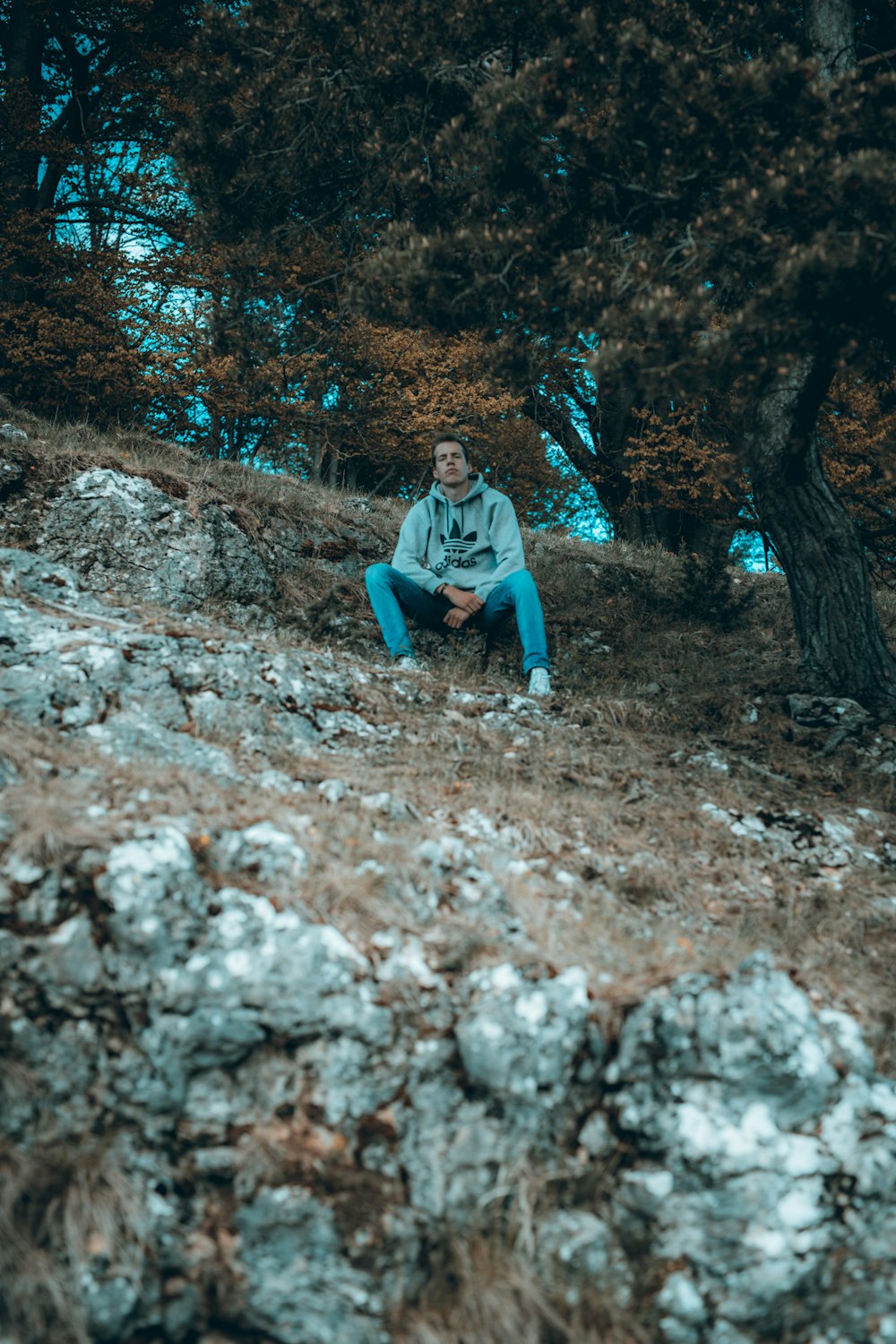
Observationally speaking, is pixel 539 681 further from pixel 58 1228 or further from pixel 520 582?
pixel 58 1228

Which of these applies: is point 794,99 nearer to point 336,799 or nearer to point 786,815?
point 786,815

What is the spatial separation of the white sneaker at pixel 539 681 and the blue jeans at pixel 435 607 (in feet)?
0.15

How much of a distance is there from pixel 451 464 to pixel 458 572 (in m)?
0.82

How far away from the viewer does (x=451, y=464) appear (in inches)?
275

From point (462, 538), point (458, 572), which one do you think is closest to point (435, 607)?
point (458, 572)

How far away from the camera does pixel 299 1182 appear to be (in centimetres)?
280

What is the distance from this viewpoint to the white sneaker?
6.55 meters

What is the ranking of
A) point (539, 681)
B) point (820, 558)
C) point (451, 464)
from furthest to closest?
1. point (451, 464)
2. point (820, 558)
3. point (539, 681)

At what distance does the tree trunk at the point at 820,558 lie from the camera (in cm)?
676

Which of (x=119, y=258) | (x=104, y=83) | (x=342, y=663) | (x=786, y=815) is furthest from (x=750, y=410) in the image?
(x=104, y=83)

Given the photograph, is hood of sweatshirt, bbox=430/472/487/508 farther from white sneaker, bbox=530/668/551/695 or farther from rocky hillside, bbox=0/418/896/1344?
rocky hillside, bbox=0/418/896/1344

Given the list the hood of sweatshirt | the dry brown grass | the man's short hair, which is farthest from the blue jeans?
the dry brown grass

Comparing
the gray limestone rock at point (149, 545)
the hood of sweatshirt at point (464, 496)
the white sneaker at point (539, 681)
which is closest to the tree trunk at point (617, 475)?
the hood of sweatshirt at point (464, 496)

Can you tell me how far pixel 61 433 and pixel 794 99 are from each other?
275 inches
